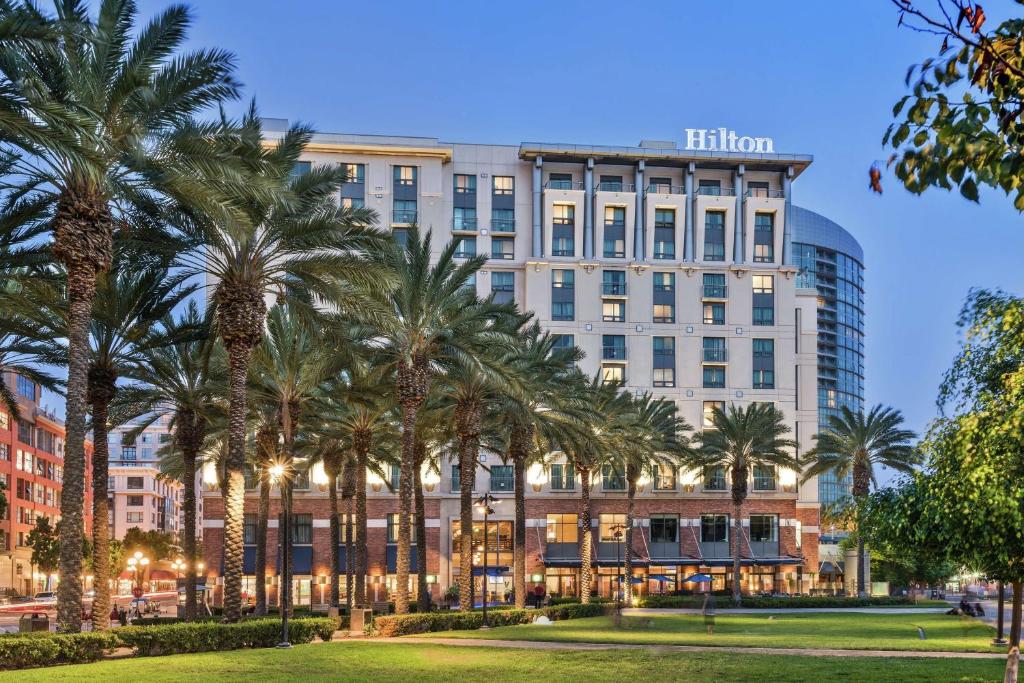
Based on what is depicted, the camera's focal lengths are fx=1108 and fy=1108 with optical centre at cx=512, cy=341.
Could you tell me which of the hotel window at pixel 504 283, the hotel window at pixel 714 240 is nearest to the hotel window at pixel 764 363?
the hotel window at pixel 714 240

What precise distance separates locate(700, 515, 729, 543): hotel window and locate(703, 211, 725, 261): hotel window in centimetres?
2290

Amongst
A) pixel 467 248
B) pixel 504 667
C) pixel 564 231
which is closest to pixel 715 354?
pixel 564 231

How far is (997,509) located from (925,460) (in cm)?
306

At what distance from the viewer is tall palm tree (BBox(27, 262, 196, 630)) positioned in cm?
3653

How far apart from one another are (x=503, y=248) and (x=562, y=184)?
768cm

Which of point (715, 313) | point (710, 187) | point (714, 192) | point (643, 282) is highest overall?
point (710, 187)

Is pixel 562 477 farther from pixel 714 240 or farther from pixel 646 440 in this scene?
pixel 646 440

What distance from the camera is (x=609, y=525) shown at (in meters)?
94.0

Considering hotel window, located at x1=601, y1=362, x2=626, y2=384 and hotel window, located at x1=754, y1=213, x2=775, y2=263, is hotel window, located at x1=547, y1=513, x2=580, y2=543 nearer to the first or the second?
hotel window, located at x1=601, y1=362, x2=626, y2=384

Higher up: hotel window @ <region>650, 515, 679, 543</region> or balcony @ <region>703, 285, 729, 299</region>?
balcony @ <region>703, 285, 729, 299</region>

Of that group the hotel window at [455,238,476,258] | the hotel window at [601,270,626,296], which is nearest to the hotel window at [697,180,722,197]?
the hotel window at [601,270,626,296]

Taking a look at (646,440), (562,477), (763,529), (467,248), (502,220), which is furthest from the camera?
(467,248)

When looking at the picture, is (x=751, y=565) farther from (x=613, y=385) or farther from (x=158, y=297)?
(x=158, y=297)

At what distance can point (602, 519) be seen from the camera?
93812mm
